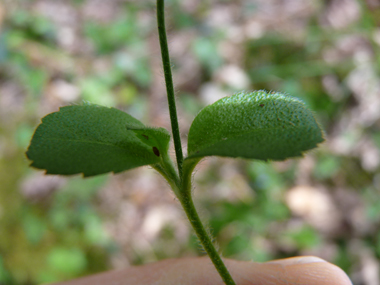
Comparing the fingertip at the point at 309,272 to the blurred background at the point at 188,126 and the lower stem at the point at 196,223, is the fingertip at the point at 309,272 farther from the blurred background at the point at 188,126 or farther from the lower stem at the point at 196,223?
the blurred background at the point at 188,126

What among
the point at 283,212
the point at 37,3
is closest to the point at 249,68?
the point at 283,212

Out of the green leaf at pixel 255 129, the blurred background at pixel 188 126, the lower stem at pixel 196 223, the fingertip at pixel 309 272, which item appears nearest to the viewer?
the green leaf at pixel 255 129

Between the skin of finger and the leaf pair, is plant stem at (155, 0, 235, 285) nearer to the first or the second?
the leaf pair

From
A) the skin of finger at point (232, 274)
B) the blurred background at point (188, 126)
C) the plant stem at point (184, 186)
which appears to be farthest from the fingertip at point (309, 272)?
the blurred background at point (188, 126)

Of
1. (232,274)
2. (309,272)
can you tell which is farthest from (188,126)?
(309,272)

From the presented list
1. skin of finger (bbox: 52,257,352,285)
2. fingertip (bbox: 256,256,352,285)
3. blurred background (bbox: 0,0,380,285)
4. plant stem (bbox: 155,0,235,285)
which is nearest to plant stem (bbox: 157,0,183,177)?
plant stem (bbox: 155,0,235,285)
